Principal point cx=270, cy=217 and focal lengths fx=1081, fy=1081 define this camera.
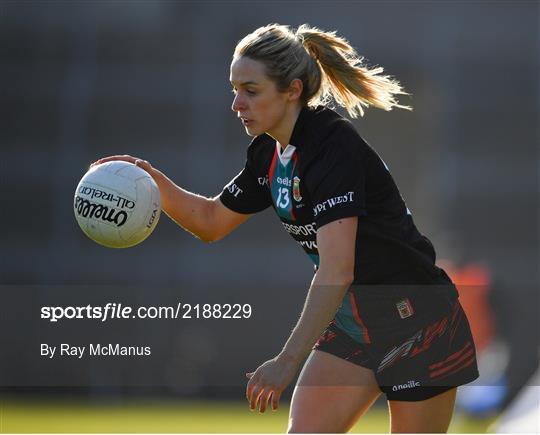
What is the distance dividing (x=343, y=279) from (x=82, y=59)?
13695 mm

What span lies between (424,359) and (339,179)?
80cm

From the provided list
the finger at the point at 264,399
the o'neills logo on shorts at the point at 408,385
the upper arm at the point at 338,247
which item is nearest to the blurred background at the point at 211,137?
the o'neills logo on shorts at the point at 408,385

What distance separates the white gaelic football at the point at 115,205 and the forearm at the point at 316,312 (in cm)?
102

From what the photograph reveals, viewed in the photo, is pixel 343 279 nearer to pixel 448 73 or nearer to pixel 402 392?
pixel 402 392

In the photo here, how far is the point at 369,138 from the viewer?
56.0ft

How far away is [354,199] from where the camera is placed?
12.2 feet

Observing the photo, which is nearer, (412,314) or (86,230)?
(412,314)

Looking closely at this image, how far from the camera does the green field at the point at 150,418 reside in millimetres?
9172

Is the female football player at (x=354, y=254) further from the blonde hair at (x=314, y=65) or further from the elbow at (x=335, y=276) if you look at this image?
the elbow at (x=335, y=276)

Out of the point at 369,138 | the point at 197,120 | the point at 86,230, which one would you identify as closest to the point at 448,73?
the point at 369,138

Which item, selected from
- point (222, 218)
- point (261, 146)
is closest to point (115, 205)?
point (222, 218)

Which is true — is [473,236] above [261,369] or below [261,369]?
below

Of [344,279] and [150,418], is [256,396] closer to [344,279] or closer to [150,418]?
[344,279]

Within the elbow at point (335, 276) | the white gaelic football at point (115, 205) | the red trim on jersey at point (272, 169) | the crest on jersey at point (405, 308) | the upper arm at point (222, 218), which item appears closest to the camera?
the elbow at point (335, 276)
